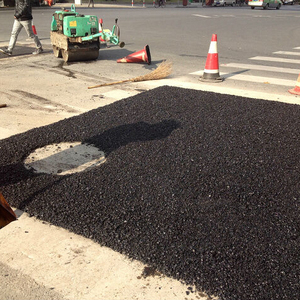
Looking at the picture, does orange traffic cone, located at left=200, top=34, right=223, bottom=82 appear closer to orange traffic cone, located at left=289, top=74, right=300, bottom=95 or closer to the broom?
the broom

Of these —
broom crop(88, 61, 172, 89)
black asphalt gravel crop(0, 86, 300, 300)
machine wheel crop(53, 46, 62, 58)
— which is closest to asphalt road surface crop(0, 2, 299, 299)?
black asphalt gravel crop(0, 86, 300, 300)

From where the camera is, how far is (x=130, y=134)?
478 centimetres

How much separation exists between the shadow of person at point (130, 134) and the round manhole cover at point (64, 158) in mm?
126

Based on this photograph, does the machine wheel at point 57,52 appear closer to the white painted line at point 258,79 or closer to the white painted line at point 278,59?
the white painted line at point 258,79

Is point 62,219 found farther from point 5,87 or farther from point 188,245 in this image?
point 5,87

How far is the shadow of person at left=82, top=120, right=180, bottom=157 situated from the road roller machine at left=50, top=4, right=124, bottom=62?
15.0 feet

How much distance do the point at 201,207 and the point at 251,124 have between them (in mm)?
2326

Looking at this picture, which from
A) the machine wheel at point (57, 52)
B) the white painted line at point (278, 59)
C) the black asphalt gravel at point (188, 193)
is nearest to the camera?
the black asphalt gravel at point (188, 193)

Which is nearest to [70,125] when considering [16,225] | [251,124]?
[16,225]

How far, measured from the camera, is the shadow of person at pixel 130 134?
4.48 m

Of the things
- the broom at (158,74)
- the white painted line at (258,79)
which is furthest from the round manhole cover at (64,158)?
the white painted line at (258,79)

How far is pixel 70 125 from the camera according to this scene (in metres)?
5.05

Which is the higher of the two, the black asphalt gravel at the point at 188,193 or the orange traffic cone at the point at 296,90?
the orange traffic cone at the point at 296,90

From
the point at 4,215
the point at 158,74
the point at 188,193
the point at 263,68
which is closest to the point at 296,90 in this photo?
the point at 263,68
